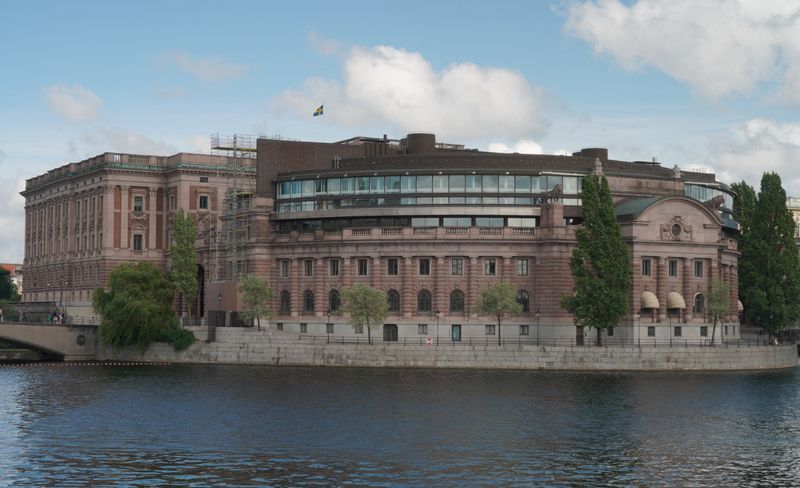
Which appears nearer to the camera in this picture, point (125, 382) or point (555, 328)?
point (125, 382)

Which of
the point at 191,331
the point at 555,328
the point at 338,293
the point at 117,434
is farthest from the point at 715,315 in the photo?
the point at 117,434

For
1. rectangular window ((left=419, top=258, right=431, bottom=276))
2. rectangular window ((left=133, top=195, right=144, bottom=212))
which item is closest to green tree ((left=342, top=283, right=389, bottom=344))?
rectangular window ((left=419, top=258, right=431, bottom=276))

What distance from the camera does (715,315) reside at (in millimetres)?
136250

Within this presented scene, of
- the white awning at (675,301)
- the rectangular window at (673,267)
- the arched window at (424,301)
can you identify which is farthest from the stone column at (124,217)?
the white awning at (675,301)

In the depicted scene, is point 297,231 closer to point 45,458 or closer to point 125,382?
point 125,382

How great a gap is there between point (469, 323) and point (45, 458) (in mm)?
72897

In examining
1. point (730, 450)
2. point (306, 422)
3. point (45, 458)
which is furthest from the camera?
point (306, 422)

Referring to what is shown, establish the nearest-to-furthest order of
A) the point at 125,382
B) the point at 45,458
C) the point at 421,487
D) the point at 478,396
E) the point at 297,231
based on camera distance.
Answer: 1. the point at 421,487
2. the point at 45,458
3. the point at 478,396
4. the point at 125,382
5. the point at 297,231

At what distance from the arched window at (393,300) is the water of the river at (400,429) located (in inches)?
836

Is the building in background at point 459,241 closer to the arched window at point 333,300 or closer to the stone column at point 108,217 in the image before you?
the arched window at point 333,300

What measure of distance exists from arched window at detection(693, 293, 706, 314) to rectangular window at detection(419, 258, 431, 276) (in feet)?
96.5

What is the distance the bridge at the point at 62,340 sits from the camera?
14150 centimetres

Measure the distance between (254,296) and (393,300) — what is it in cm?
1529

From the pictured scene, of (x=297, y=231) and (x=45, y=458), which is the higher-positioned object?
(x=297, y=231)
